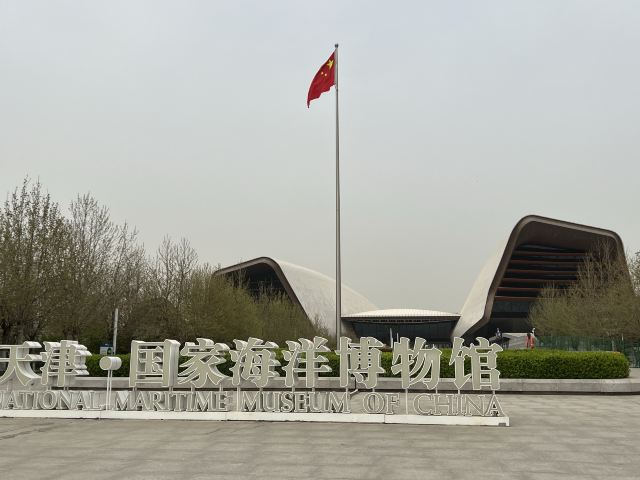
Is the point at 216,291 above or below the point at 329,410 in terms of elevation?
above

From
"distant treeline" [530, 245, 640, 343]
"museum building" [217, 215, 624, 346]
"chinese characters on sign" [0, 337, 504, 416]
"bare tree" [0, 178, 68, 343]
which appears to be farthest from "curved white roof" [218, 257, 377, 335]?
"chinese characters on sign" [0, 337, 504, 416]

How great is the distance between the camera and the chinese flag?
68.5ft

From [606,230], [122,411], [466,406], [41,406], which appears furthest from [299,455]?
[606,230]

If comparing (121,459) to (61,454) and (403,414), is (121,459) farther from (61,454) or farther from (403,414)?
(403,414)

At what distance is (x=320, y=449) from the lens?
8477mm

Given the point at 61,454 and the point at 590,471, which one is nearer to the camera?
the point at 590,471

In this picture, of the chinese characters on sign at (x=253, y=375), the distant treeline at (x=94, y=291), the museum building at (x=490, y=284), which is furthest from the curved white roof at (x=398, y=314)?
the chinese characters on sign at (x=253, y=375)

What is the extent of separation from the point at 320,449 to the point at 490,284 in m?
56.3

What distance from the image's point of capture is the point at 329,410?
11672 mm

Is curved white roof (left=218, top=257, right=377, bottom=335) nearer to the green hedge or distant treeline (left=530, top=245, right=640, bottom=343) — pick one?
distant treeline (left=530, top=245, right=640, bottom=343)

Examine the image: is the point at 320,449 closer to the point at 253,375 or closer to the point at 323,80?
the point at 253,375

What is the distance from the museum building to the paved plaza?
1834 inches

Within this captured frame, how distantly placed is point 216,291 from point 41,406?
1484 centimetres

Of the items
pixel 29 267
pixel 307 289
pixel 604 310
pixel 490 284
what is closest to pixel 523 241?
pixel 490 284
